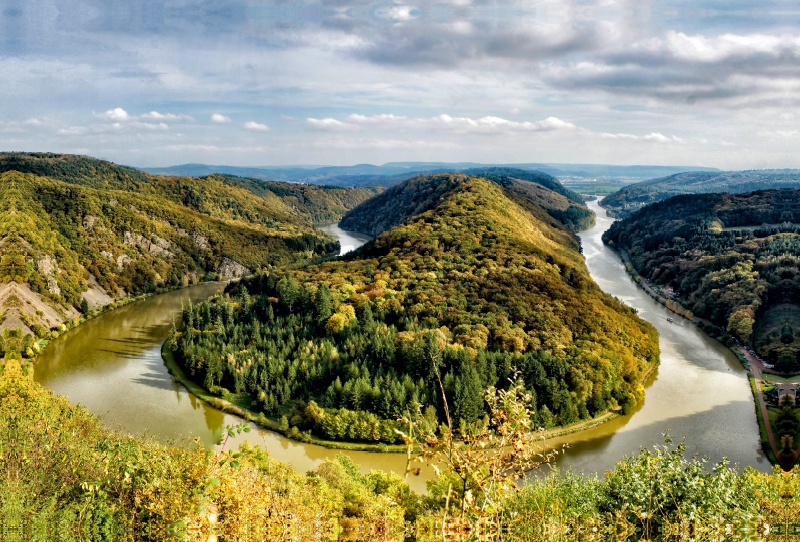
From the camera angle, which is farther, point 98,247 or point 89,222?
point 89,222

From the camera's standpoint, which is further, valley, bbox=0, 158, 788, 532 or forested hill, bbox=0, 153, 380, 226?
forested hill, bbox=0, 153, 380, 226

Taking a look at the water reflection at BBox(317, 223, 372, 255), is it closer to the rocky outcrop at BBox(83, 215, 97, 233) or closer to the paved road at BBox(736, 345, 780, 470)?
the rocky outcrop at BBox(83, 215, 97, 233)

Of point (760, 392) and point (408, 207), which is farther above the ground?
point (408, 207)

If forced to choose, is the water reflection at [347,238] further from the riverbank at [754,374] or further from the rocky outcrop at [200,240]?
the riverbank at [754,374]

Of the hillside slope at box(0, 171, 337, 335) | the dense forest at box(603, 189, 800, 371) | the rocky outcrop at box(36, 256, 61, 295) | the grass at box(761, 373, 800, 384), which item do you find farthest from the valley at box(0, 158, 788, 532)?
the rocky outcrop at box(36, 256, 61, 295)

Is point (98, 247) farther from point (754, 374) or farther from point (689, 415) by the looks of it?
point (754, 374)

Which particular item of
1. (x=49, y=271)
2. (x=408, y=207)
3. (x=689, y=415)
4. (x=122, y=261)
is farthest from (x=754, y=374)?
(x=122, y=261)

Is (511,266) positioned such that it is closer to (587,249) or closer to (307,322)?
(307,322)
